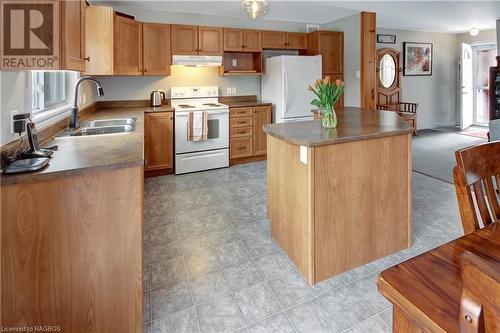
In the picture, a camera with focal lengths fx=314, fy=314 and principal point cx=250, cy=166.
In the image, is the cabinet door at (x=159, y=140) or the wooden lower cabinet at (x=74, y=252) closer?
the wooden lower cabinet at (x=74, y=252)

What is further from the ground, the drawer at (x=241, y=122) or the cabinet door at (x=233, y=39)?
the cabinet door at (x=233, y=39)

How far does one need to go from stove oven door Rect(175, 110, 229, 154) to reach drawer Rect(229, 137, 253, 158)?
0.43 ft

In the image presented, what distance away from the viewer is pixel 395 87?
7023 millimetres

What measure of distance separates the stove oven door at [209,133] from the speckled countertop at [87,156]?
2.21 meters

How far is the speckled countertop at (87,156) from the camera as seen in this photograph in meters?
1.28

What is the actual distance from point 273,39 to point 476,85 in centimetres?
576

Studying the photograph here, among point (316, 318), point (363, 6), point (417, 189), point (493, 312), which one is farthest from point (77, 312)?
point (363, 6)

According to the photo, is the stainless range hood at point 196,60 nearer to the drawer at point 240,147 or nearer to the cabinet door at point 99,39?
the cabinet door at point 99,39

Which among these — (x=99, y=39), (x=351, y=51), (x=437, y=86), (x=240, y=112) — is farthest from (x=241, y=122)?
(x=437, y=86)

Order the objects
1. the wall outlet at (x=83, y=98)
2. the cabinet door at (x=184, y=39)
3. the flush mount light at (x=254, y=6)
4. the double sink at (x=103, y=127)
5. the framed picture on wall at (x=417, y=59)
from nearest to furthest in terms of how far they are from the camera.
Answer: the double sink at (x=103, y=127)
the flush mount light at (x=254, y=6)
the wall outlet at (x=83, y=98)
the cabinet door at (x=184, y=39)
the framed picture on wall at (x=417, y=59)

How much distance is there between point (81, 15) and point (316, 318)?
217 cm

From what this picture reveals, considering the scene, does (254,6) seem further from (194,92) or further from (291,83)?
(194,92)

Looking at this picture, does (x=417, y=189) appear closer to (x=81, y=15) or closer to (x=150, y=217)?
(x=150, y=217)

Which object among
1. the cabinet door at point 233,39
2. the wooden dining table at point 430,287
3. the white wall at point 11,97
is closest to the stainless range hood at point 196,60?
the cabinet door at point 233,39
